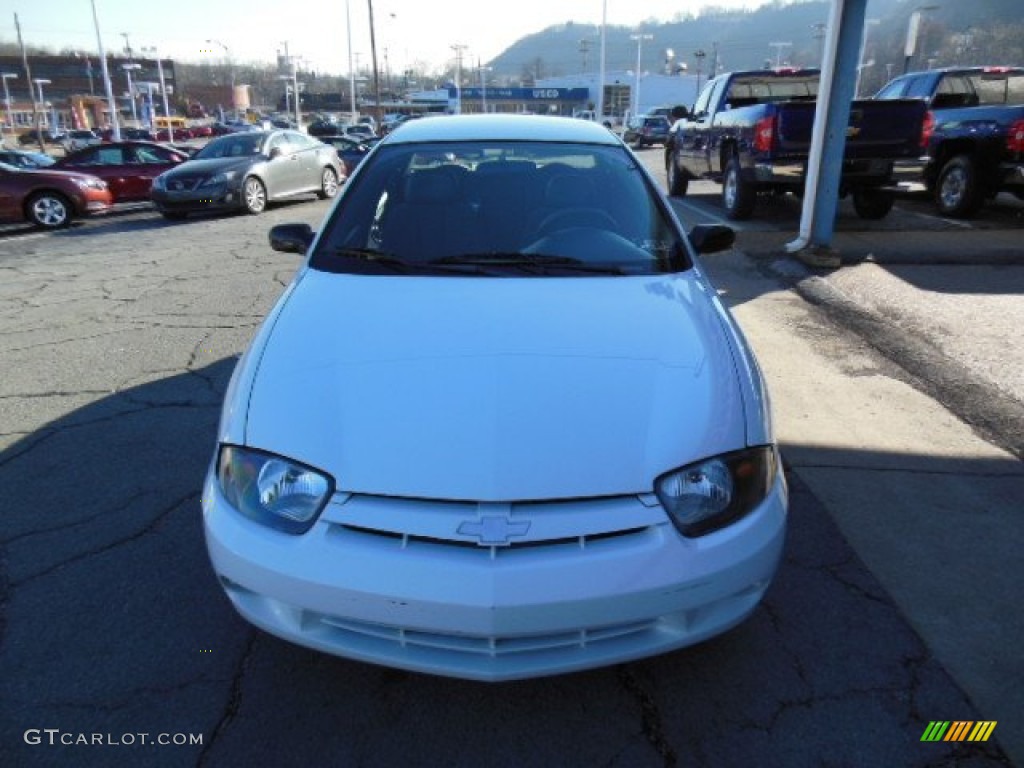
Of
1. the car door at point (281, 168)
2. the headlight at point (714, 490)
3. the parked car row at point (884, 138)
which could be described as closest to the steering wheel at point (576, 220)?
the headlight at point (714, 490)

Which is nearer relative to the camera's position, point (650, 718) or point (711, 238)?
point (650, 718)

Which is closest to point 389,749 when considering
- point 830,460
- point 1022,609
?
point 1022,609

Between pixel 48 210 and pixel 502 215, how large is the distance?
12.5 m

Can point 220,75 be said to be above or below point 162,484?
above

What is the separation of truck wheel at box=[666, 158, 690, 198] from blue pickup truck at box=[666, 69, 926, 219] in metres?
1.65

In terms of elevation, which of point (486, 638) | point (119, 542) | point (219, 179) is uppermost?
point (219, 179)

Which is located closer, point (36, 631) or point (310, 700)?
point (310, 700)

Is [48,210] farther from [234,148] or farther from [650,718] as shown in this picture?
[650,718]

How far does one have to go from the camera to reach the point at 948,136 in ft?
30.2

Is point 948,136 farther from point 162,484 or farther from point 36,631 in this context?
point 36,631

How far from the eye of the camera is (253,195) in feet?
43.7

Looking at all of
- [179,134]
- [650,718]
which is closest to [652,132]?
[650,718]

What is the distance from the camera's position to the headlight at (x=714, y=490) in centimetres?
188

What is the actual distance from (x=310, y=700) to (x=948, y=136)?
10324mm
